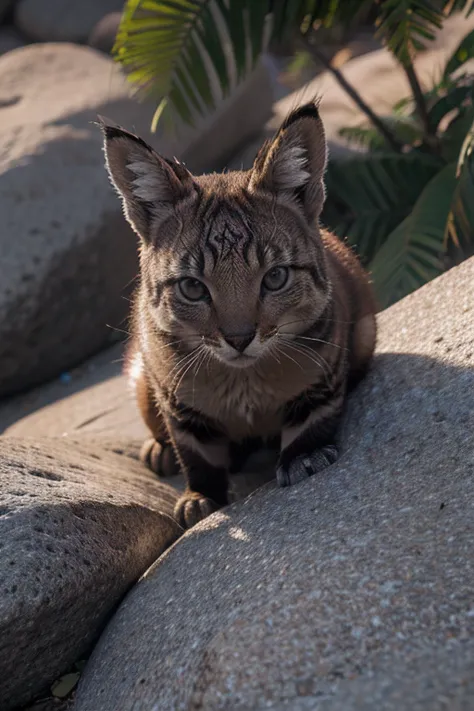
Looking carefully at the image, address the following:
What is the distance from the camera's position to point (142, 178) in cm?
389

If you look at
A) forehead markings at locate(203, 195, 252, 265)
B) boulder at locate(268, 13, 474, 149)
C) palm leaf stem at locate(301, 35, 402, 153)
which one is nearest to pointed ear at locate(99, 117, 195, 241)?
forehead markings at locate(203, 195, 252, 265)

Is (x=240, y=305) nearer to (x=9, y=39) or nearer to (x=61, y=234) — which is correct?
(x=61, y=234)

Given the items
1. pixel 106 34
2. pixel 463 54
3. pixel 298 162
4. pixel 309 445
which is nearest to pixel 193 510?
pixel 309 445

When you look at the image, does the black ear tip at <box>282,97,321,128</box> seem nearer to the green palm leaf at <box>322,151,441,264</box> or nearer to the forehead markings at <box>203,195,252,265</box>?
the forehead markings at <box>203,195,252,265</box>

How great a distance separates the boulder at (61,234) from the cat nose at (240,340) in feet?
13.8

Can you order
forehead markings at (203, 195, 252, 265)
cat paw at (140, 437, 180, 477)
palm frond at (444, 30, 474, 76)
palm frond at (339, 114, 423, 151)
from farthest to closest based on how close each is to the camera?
palm frond at (339, 114, 423, 151) < palm frond at (444, 30, 474, 76) < cat paw at (140, 437, 180, 477) < forehead markings at (203, 195, 252, 265)

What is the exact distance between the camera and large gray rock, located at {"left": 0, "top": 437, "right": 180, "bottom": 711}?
3.14m

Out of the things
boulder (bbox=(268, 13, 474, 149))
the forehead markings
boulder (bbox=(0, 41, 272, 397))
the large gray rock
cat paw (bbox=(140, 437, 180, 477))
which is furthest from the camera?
boulder (bbox=(268, 13, 474, 149))

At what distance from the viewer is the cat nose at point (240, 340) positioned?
3508mm

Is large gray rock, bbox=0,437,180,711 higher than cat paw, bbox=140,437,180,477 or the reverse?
higher

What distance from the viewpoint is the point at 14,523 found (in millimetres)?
3344

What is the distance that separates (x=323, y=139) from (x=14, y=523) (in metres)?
1.90

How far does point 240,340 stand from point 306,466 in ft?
2.16

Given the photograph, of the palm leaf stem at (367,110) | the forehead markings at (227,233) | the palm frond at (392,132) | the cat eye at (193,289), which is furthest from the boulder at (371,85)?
the cat eye at (193,289)
